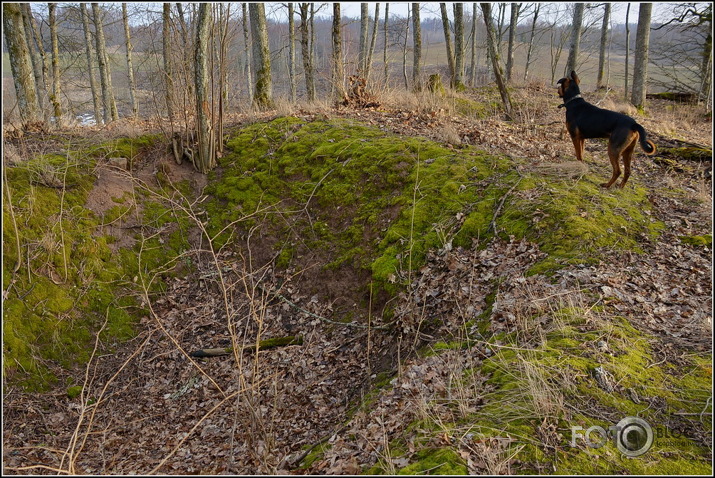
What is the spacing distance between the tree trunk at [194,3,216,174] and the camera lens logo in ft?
25.7

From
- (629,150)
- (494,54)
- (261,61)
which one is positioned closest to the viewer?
(629,150)

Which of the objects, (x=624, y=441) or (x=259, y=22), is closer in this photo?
(x=624, y=441)

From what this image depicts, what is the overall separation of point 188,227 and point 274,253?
6.03ft

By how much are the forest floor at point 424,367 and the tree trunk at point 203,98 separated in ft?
5.28

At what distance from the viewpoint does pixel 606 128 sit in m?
5.38

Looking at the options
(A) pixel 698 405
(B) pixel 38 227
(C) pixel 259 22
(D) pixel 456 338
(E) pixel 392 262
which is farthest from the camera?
(C) pixel 259 22

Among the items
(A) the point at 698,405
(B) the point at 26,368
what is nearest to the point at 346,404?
(A) the point at 698,405

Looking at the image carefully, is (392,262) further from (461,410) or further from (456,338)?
(461,410)

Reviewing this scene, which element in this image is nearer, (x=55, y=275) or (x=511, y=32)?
(x=55, y=275)

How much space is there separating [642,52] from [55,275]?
16150 mm

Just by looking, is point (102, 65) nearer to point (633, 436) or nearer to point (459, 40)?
point (459, 40)

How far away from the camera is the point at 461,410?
10.2ft

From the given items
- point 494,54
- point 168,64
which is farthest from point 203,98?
point 494,54

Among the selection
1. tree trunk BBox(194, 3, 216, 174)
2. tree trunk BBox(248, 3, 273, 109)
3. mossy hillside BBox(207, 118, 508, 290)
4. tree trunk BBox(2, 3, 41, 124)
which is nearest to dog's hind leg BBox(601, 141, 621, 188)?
mossy hillside BBox(207, 118, 508, 290)
